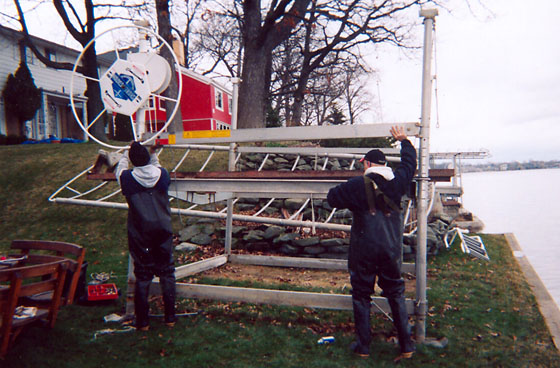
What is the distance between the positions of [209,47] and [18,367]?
3646 centimetres

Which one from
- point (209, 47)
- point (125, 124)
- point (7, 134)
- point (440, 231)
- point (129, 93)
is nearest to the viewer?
point (129, 93)

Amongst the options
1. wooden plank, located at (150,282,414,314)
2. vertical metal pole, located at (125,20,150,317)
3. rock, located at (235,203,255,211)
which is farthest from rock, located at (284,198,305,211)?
vertical metal pole, located at (125,20,150,317)

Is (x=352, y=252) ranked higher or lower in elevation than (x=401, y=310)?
higher

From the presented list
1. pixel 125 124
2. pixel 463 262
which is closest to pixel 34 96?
pixel 125 124

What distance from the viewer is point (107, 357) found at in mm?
4070

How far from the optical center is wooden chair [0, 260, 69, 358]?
11.9 feet

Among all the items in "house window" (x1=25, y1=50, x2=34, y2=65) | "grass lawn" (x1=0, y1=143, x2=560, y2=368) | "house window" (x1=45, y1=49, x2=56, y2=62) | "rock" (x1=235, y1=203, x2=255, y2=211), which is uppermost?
"house window" (x1=45, y1=49, x2=56, y2=62)

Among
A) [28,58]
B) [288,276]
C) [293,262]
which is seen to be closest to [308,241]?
[293,262]

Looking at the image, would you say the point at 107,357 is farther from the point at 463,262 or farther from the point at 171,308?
the point at 463,262

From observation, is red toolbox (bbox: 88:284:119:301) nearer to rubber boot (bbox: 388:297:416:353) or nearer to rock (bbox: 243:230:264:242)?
rock (bbox: 243:230:264:242)

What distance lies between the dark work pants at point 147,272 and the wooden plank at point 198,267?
0.97 m

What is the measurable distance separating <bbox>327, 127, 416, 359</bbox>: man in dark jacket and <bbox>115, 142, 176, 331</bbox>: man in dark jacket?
2.19 m

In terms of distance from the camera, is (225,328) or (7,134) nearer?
(225,328)

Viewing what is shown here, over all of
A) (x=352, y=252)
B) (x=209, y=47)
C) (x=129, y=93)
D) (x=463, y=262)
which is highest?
(x=209, y=47)
